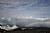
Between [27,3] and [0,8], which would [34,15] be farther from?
[0,8]

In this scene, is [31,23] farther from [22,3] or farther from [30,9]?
[22,3]

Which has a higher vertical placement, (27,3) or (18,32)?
(27,3)

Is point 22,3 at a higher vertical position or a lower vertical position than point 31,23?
higher

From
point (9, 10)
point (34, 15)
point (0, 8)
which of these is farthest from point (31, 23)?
point (0, 8)

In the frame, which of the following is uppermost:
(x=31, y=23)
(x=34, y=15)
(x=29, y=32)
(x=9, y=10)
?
(x=9, y=10)

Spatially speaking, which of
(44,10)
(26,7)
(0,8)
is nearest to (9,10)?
(0,8)

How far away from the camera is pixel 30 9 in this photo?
2.23 meters

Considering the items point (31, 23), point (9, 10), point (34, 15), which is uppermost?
point (9, 10)

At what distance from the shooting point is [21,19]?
223 cm

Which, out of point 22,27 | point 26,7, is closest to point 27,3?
point 26,7

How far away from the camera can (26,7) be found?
2.24 metres

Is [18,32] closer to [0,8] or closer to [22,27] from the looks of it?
[22,27]

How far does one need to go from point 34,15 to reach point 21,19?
0.25 meters

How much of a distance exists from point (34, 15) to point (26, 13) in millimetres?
151
